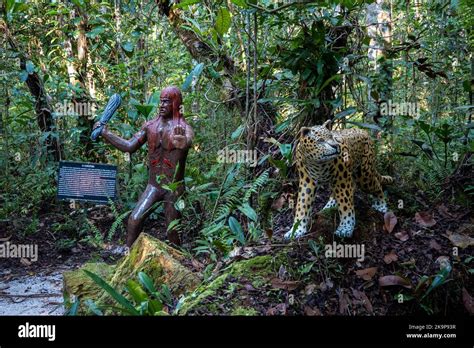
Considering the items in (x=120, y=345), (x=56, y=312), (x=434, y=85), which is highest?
(x=434, y=85)

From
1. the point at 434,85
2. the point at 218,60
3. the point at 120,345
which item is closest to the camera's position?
the point at 120,345

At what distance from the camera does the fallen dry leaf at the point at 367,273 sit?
299cm

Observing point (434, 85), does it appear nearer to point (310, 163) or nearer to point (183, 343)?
point (310, 163)

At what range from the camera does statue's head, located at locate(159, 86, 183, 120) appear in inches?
157

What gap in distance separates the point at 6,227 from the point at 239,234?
10.6 ft

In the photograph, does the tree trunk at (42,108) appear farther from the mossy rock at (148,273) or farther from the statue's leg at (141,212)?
the mossy rock at (148,273)

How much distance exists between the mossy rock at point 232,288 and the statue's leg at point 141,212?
4.08 feet

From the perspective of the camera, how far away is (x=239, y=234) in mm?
3258

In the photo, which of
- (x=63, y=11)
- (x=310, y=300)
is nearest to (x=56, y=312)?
(x=310, y=300)

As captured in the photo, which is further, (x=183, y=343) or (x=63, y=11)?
(x=63, y=11)

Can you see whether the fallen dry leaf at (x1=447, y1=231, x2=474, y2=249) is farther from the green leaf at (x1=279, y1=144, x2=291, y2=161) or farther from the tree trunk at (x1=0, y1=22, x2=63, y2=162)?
the tree trunk at (x1=0, y1=22, x2=63, y2=162)

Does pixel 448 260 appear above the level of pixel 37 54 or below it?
below

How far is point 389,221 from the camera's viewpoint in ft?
11.2

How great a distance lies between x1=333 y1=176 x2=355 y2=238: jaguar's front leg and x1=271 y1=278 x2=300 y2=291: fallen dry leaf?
0.54 m
